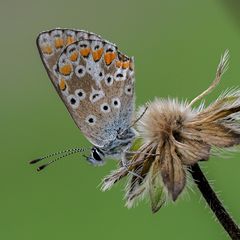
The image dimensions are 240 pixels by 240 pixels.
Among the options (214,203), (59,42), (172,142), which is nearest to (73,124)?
(59,42)

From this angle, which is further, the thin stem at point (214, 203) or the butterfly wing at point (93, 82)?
the butterfly wing at point (93, 82)

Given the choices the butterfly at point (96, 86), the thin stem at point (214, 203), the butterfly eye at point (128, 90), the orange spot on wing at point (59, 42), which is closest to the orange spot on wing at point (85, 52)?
the butterfly at point (96, 86)

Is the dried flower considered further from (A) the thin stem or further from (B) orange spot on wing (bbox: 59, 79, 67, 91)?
(B) orange spot on wing (bbox: 59, 79, 67, 91)

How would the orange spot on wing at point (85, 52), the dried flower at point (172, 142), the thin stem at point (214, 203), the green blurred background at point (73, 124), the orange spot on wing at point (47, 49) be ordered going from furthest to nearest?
the green blurred background at point (73, 124) → the orange spot on wing at point (85, 52) → the orange spot on wing at point (47, 49) → the dried flower at point (172, 142) → the thin stem at point (214, 203)

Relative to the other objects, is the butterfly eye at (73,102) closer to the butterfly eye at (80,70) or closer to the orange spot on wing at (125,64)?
the butterfly eye at (80,70)

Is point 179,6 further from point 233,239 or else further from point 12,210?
point 233,239

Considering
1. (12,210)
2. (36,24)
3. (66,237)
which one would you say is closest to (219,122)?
(66,237)

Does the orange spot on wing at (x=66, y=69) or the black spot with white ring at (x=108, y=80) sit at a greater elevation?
Result: the orange spot on wing at (x=66, y=69)
